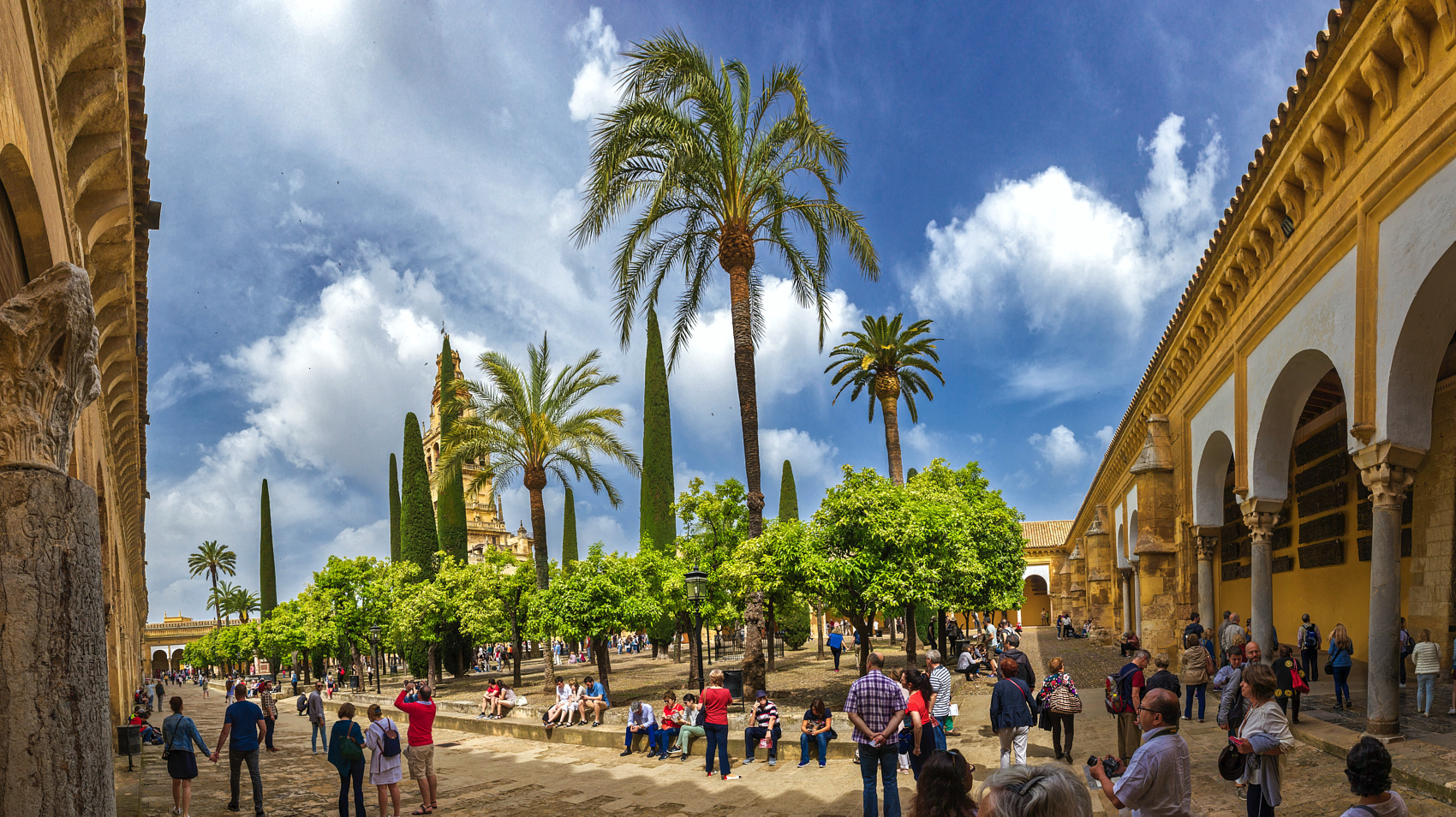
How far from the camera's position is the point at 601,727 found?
15.8m

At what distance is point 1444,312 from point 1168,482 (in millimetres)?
11006

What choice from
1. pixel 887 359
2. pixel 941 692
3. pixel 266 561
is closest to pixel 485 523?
pixel 266 561

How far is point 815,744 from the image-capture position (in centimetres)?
1172

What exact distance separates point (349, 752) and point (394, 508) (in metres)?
40.7

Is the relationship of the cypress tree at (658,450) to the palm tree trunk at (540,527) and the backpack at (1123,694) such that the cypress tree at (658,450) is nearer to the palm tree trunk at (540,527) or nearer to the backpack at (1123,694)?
the palm tree trunk at (540,527)

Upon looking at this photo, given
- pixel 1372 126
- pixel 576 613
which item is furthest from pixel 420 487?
pixel 1372 126

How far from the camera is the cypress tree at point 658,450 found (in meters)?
37.5

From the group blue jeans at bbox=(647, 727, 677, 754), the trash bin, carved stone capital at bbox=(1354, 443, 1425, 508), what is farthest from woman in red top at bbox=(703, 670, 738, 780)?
carved stone capital at bbox=(1354, 443, 1425, 508)

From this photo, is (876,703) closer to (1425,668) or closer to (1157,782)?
(1157,782)

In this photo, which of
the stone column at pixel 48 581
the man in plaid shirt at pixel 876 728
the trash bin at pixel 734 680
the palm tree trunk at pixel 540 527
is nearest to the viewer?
the stone column at pixel 48 581

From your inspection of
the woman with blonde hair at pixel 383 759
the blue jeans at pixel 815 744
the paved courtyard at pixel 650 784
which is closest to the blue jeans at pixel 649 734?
the paved courtyard at pixel 650 784

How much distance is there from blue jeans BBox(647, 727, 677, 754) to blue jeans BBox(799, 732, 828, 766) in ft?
8.10

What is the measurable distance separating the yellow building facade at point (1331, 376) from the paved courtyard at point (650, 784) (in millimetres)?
1927

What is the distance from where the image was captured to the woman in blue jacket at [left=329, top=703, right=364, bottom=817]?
9320mm
